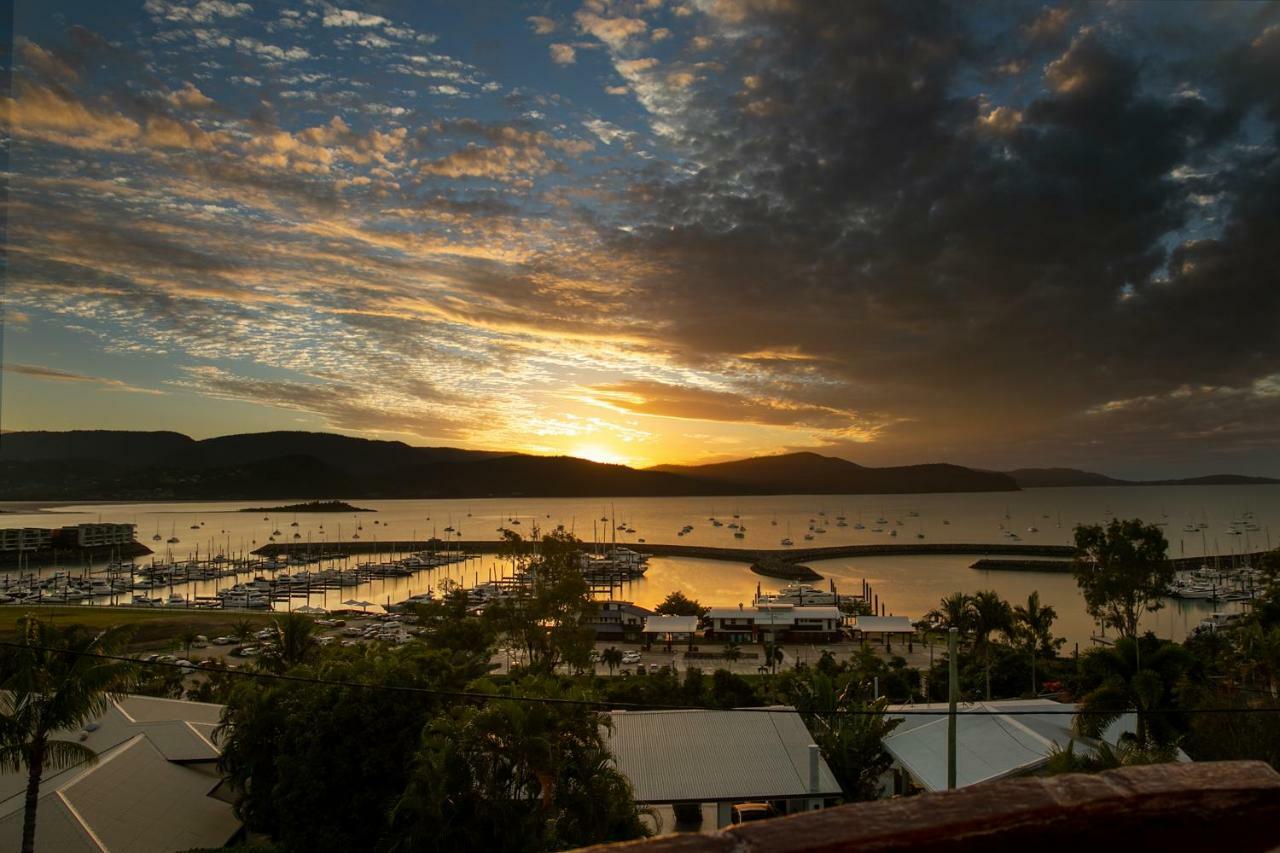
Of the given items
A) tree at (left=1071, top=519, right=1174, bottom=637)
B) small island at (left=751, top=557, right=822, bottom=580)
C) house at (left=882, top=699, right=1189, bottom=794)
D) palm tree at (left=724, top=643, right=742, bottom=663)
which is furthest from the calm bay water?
house at (left=882, top=699, right=1189, bottom=794)

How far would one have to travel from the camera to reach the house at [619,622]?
42.6 meters

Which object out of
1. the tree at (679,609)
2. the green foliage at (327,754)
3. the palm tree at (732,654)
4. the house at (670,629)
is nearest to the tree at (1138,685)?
the green foliage at (327,754)

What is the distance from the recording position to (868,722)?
16469mm

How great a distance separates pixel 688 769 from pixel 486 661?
10.1 m

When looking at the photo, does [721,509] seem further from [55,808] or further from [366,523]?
[55,808]

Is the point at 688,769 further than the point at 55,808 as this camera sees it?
Yes

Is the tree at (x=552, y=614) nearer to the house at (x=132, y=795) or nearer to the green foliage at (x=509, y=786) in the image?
the house at (x=132, y=795)

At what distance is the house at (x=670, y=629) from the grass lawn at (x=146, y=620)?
19096 mm

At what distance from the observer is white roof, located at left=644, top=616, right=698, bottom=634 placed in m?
40.5

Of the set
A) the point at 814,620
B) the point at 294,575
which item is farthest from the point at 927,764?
the point at 294,575

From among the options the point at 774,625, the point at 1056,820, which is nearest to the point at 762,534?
the point at 774,625

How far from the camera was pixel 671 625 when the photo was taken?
4125 centimetres

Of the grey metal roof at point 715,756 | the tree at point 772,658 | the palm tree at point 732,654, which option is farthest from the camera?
the palm tree at point 732,654

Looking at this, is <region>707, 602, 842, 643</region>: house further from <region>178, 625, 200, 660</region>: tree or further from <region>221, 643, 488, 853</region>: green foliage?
<region>221, 643, 488, 853</region>: green foliage
